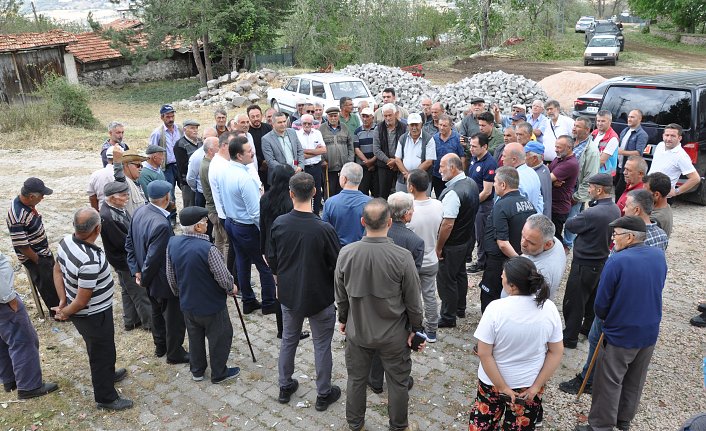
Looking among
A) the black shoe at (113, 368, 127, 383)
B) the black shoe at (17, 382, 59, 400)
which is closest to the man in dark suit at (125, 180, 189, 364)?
the black shoe at (113, 368, 127, 383)

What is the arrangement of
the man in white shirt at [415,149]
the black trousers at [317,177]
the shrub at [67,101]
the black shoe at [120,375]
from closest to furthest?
the black shoe at [120,375]
the man in white shirt at [415,149]
the black trousers at [317,177]
the shrub at [67,101]

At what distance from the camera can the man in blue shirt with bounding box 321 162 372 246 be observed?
4758mm

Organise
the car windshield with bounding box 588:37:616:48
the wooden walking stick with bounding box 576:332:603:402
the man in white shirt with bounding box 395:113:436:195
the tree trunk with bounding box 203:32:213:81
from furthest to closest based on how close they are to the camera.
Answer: the car windshield with bounding box 588:37:616:48 → the tree trunk with bounding box 203:32:213:81 → the man in white shirt with bounding box 395:113:436:195 → the wooden walking stick with bounding box 576:332:603:402

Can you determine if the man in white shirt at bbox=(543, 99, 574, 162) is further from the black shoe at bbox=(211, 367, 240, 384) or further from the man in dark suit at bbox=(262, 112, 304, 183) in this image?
the black shoe at bbox=(211, 367, 240, 384)

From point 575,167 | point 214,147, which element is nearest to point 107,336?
point 214,147

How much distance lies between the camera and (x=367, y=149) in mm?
8273

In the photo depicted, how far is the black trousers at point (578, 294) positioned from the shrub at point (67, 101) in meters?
17.2

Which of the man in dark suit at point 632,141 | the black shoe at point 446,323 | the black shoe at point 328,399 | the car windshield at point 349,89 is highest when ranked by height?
the car windshield at point 349,89

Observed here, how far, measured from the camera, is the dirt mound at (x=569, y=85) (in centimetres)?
1795

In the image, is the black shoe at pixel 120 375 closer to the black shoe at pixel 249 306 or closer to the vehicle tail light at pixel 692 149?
the black shoe at pixel 249 306

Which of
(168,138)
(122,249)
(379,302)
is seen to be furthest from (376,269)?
(168,138)

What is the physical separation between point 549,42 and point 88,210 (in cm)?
3394

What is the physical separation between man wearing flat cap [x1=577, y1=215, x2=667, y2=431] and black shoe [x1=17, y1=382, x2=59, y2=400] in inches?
178

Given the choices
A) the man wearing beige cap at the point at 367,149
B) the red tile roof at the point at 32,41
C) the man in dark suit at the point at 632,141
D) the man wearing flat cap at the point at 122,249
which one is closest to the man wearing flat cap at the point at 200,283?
the man wearing flat cap at the point at 122,249
